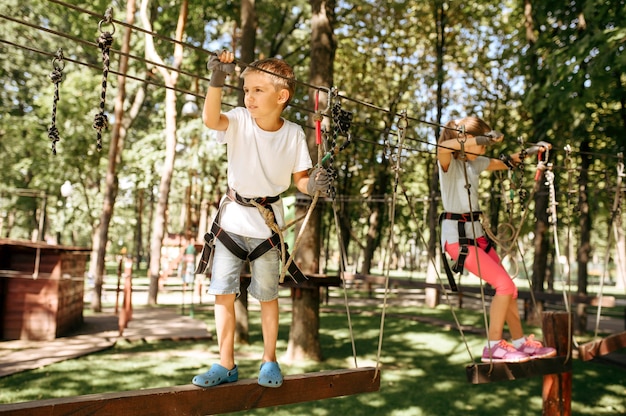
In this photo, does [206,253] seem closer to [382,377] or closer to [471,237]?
[471,237]

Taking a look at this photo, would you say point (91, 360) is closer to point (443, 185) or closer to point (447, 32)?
point (443, 185)

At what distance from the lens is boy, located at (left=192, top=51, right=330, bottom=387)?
2.80 m

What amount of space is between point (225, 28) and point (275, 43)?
2969 mm

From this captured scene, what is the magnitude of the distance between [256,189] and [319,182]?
0.34 meters

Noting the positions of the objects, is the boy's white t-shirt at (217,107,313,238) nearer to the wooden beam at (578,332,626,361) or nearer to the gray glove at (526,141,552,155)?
the gray glove at (526,141,552,155)

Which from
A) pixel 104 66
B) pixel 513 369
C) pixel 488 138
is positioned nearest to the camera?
pixel 104 66

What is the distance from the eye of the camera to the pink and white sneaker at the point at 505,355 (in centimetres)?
414

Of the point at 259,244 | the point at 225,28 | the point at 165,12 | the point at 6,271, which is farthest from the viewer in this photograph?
the point at 225,28

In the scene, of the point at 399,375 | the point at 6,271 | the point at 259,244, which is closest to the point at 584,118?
the point at 399,375

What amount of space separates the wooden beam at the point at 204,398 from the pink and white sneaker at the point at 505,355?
53.4 inches

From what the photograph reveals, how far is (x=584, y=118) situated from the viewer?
370 inches

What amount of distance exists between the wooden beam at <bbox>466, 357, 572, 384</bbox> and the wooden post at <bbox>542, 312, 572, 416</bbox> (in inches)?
7.1

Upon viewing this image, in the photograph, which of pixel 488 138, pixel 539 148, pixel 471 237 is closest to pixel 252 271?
pixel 471 237

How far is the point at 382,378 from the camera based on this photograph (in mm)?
8172
